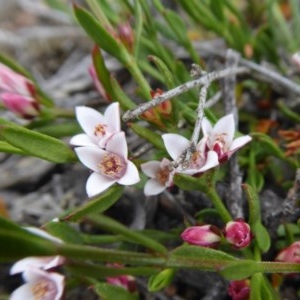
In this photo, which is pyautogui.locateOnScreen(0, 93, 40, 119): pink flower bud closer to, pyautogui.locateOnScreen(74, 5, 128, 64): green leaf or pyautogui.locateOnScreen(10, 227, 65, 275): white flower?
pyautogui.locateOnScreen(74, 5, 128, 64): green leaf

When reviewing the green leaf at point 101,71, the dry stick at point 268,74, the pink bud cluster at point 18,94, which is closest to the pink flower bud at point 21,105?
the pink bud cluster at point 18,94

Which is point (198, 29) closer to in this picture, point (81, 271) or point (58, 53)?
point (58, 53)

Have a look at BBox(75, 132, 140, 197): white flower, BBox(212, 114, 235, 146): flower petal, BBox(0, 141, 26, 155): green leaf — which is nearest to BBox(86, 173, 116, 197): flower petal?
BBox(75, 132, 140, 197): white flower

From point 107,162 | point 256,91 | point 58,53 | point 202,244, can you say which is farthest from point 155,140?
point 58,53

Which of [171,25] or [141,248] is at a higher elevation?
[171,25]

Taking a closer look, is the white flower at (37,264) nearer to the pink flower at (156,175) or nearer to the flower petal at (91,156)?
the flower petal at (91,156)
